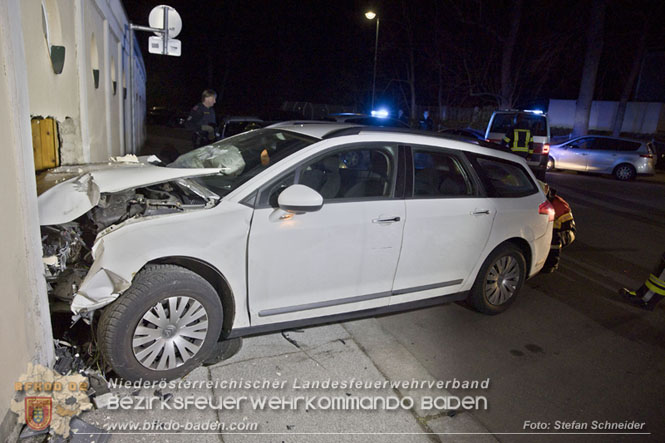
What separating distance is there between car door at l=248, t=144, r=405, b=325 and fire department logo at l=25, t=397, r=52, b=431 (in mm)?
1280

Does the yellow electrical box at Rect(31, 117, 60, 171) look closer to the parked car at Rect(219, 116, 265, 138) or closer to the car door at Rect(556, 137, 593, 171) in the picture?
the parked car at Rect(219, 116, 265, 138)

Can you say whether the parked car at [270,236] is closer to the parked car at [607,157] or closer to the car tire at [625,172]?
the parked car at [607,157]

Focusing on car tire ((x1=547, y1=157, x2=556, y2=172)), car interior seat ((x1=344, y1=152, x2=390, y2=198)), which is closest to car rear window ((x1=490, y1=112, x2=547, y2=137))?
car tire ((x1=547, y1=157, x2=556, y2=172))

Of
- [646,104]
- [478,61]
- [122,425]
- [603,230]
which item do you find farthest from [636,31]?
[122,425]

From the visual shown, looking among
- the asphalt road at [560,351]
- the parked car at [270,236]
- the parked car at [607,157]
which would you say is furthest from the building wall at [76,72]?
the parked car at [607,157]

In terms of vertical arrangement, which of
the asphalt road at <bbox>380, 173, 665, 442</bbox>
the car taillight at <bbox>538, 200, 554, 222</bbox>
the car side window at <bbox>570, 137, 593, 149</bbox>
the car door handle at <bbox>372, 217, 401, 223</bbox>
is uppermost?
the car side window at <bbox>570, 137, 593, 149</bbox>

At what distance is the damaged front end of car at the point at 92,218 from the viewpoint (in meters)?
2.77

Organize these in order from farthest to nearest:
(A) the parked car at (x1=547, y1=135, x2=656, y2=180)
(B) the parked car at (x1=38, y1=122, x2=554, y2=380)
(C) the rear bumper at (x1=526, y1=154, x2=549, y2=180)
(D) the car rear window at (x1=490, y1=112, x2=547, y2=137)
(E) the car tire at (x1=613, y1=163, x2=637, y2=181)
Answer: (E) the car tire at (x1=613, y1=163, x2=637, y2=181) < (A) the parked car at (x1=547, y1=135, x2=656, y2=180) < (D) the car rear window at (x1=490, y1=112, x2=547, y2=137) < (C) the rear bumper at (x1=526, y1=154, x2=549, y2=180) < (B) the parked car at (x1=38, y1=122, x2=554, y2=380)

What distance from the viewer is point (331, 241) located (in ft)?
11.0

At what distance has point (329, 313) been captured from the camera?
3.55 meters

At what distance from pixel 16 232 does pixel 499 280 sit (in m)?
3.88

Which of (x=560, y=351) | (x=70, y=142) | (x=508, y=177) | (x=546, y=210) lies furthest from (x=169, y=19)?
(x=560, y=351)

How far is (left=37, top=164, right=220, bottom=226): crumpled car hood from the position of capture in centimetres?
Answer: 299

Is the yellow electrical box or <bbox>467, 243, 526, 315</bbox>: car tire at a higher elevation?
the yellow electrical box
